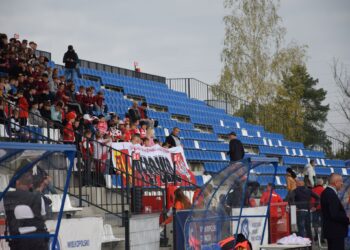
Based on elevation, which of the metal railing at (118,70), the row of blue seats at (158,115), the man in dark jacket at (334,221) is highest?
the metal railing at (118,70)

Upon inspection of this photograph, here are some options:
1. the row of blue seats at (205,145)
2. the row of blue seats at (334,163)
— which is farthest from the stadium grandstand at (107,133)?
the row of blue seats at (334,163)

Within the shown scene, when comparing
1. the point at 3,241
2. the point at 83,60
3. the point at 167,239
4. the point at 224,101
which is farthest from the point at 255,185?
the point at 224,101

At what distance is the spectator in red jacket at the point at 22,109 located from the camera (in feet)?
63.3

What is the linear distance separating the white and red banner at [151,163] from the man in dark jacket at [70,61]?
6.52m

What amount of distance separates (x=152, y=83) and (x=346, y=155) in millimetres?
13691

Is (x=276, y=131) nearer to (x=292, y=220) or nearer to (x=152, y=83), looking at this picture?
(x=152, y=83)

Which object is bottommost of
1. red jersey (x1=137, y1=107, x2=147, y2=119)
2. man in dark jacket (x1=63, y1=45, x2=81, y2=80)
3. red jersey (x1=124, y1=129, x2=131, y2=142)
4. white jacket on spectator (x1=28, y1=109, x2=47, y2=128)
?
red jersey (x1=124, y1=129, x2=131, y2=142)

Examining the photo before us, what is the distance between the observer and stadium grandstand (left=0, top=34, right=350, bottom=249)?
16.4 meters

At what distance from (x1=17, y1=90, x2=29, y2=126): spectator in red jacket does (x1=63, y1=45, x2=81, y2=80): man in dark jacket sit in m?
7.14

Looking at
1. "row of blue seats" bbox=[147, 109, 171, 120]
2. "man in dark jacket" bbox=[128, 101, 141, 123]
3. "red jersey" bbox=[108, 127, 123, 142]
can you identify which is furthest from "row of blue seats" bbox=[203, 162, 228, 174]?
"red jersey" bbox=[108, 127, 123, 142]

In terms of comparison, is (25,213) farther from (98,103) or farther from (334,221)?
(98,103)

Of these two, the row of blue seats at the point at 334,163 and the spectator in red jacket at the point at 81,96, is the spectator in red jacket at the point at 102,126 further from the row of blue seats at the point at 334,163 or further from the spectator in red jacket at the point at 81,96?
the row of blue seats at the point at 334,163

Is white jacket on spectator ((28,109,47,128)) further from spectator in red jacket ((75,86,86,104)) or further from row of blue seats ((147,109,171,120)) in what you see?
row of blue seats ((147,109,171,120))

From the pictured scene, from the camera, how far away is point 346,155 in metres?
45.7
